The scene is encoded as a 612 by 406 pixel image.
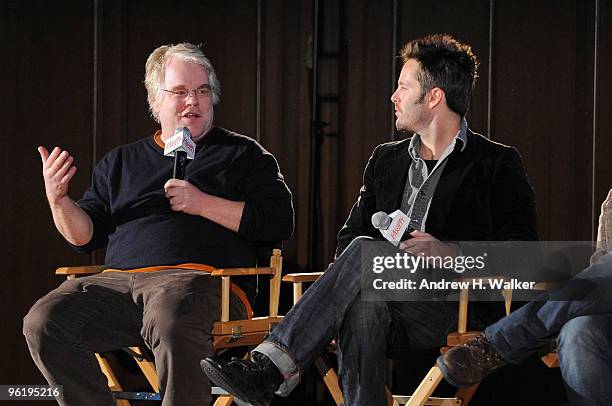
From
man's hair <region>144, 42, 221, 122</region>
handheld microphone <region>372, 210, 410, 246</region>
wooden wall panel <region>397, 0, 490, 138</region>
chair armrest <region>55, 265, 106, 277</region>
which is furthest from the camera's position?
wooden wall panel <region>397, 0, 490, 138</region>

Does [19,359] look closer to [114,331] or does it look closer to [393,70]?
[114,331]

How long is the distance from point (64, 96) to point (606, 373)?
2.66m

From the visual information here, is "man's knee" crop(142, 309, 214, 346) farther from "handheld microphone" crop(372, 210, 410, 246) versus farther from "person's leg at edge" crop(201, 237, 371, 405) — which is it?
"handheld microphone" crop(372, 210, 410, 246)

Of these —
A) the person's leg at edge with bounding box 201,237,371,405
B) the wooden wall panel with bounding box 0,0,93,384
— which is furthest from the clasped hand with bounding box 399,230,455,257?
the wooden wall panel with bounding box 0,0,93,384

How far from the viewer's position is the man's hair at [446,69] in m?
3.36

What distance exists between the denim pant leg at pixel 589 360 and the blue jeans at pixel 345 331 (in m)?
0.49

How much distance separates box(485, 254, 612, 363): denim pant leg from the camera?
8.87 feet

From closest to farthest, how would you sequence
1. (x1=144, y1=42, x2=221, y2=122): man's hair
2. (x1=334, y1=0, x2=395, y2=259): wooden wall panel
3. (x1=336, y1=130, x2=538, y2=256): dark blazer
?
1. (x1=336, y1=130, x2=538, y2=256): dark blazer
2. (x1=144, y1=42, x2=221, y2=122): man's hair
3. (x1=334, y1=0, x2=395, y2=259): wooden wall panel

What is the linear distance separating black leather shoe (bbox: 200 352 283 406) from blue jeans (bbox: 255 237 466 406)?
5 cm

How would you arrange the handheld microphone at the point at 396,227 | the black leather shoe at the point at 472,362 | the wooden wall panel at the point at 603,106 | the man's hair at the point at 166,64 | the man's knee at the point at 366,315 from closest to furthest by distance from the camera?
the black leather shoe at the point at 472,362, the man's knee at the point at 366,315, the handheld microphone at the point at 396,227, the man's hair at the point at 166,64, the wooden wall panel at the point at 603,106

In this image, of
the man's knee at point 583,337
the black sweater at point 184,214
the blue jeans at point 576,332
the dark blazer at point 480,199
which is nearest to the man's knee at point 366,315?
the blue jeans at point 576,332

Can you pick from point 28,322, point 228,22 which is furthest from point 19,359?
point 228,22

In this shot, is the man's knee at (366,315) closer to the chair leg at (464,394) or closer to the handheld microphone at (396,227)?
the handheld microphone at (396,227)

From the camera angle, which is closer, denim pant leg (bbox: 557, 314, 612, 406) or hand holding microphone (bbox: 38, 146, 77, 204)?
denim pant leg (bbox: 557, 314, 612, 406)
